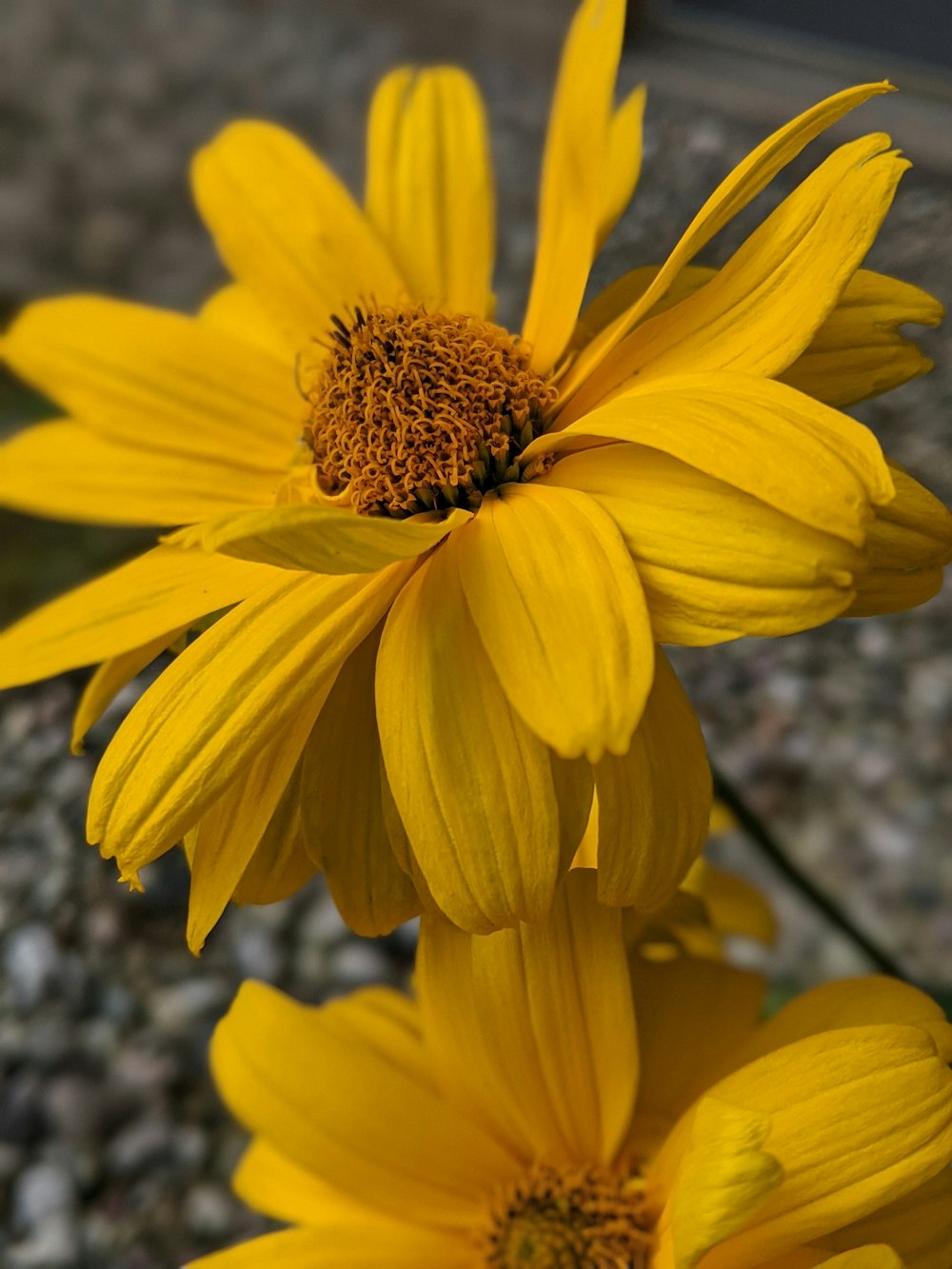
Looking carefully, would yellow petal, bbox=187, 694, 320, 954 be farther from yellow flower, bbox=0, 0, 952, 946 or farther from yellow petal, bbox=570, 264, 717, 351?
yellow petal, bbox=570, 264, 717, 351

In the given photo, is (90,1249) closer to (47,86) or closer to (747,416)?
(747,416)

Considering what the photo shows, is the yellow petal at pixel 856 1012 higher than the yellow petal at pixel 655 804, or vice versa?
the yellow petal at pixel 655 804

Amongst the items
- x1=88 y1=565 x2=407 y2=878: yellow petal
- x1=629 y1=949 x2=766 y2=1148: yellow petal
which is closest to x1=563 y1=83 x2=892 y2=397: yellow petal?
x1=88 y1=565 x2=407 y2=878: yellow petal

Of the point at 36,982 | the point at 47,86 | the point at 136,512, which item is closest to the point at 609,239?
the point at 136,512

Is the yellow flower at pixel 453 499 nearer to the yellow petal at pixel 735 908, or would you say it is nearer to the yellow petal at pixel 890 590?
the yellow petal at pixel 890 590

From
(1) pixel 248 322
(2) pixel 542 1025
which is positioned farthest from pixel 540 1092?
(1) pixel 248 322

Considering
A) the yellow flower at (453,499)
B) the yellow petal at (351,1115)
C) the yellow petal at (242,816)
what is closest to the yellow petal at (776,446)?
the yellow flower at (453,499)
